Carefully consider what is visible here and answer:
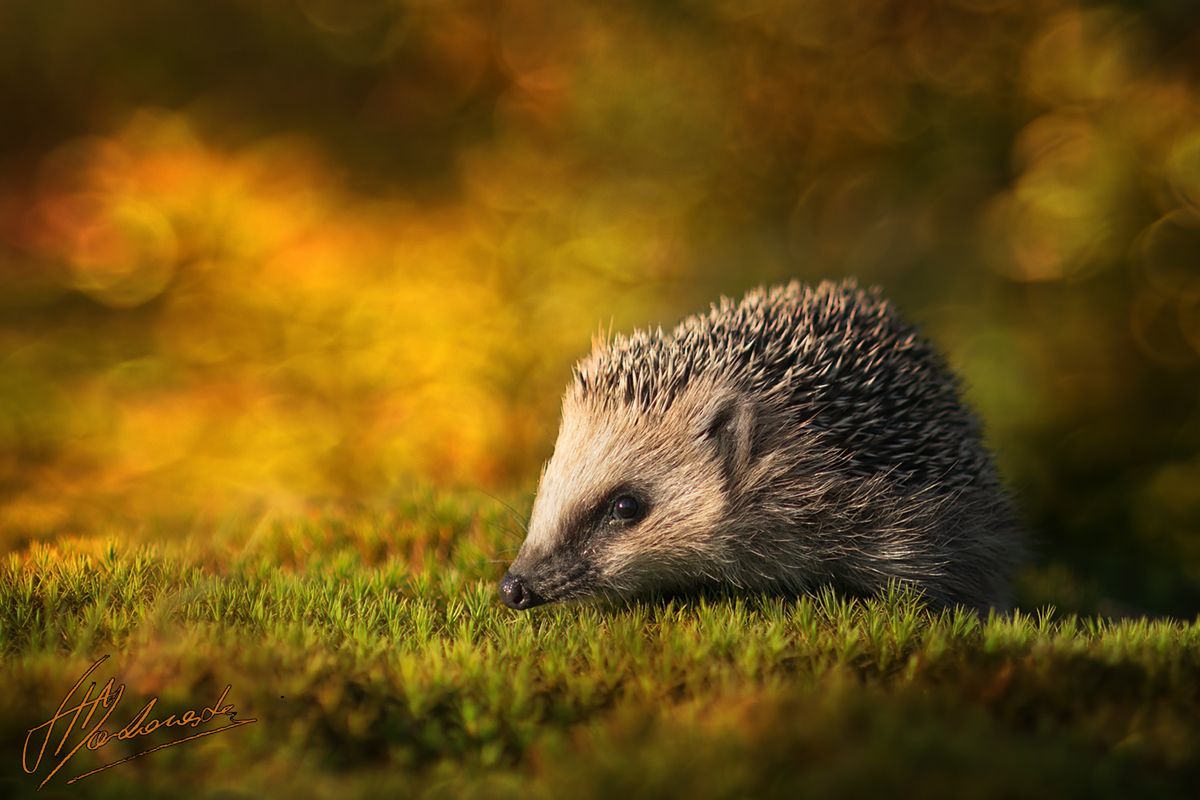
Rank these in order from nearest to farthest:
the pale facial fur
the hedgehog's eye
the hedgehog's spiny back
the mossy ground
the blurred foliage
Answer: the mossy ground → the pale facial fur → the hedgehog's eye → the hedgehog's spiny back → the blurred foliage

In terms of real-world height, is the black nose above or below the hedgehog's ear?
below

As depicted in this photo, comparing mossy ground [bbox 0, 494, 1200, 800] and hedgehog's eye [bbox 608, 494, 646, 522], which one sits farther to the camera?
hedgehog's eye [bbox 608, 494, 646, 522]

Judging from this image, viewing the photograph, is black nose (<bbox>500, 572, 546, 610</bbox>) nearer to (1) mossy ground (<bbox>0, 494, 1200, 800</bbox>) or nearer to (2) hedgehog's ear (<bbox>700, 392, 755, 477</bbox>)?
(1) mossy ground (<bbox>0, 494, 1200, 800</bbox>)

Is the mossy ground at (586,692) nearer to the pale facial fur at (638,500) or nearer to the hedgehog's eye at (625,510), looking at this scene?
the pale facial fur at (638,500)

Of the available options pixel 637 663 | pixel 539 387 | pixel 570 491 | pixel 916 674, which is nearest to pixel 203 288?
pixel 539 387

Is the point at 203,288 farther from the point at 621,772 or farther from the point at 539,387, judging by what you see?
the point at 621,772
